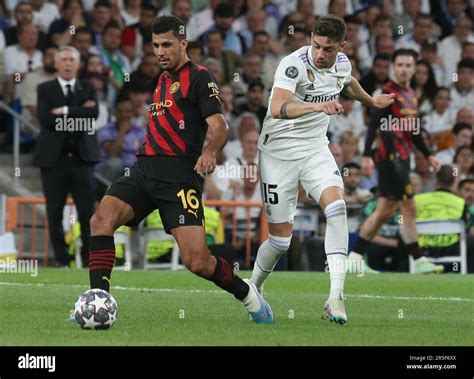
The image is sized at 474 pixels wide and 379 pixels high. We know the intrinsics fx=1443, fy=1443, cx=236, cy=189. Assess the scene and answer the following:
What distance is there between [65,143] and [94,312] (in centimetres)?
819

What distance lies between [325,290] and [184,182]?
4872 millimetres

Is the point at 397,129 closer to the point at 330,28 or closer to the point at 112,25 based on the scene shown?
the point at 112,25

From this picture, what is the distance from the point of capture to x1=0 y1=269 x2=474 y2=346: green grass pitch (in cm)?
1030

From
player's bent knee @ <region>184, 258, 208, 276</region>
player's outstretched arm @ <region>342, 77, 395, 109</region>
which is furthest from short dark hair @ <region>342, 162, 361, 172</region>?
player's bent knee @ <region>184, 258, 208, 276</region>

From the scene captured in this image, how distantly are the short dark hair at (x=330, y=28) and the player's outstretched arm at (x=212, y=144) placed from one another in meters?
1.20

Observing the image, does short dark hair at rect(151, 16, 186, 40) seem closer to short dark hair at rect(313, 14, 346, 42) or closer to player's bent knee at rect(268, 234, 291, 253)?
short dark hair at rect(313, 14, 346, 42)

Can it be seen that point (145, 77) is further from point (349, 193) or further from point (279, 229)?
point (279, 229)

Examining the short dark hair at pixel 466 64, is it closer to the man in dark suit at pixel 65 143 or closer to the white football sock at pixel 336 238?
the man in dark suit at pixel 65 143

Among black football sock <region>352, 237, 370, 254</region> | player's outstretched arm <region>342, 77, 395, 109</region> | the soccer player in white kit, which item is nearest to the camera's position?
the soccer player in white kit

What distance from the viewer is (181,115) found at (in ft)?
36.9

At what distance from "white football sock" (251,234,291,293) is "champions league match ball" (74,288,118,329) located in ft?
6.69

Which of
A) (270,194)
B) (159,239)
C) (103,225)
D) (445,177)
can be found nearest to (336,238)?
(270,194)

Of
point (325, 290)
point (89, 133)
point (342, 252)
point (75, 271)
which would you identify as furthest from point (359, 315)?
point (89, 133)

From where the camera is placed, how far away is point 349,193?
21344 millimetres
